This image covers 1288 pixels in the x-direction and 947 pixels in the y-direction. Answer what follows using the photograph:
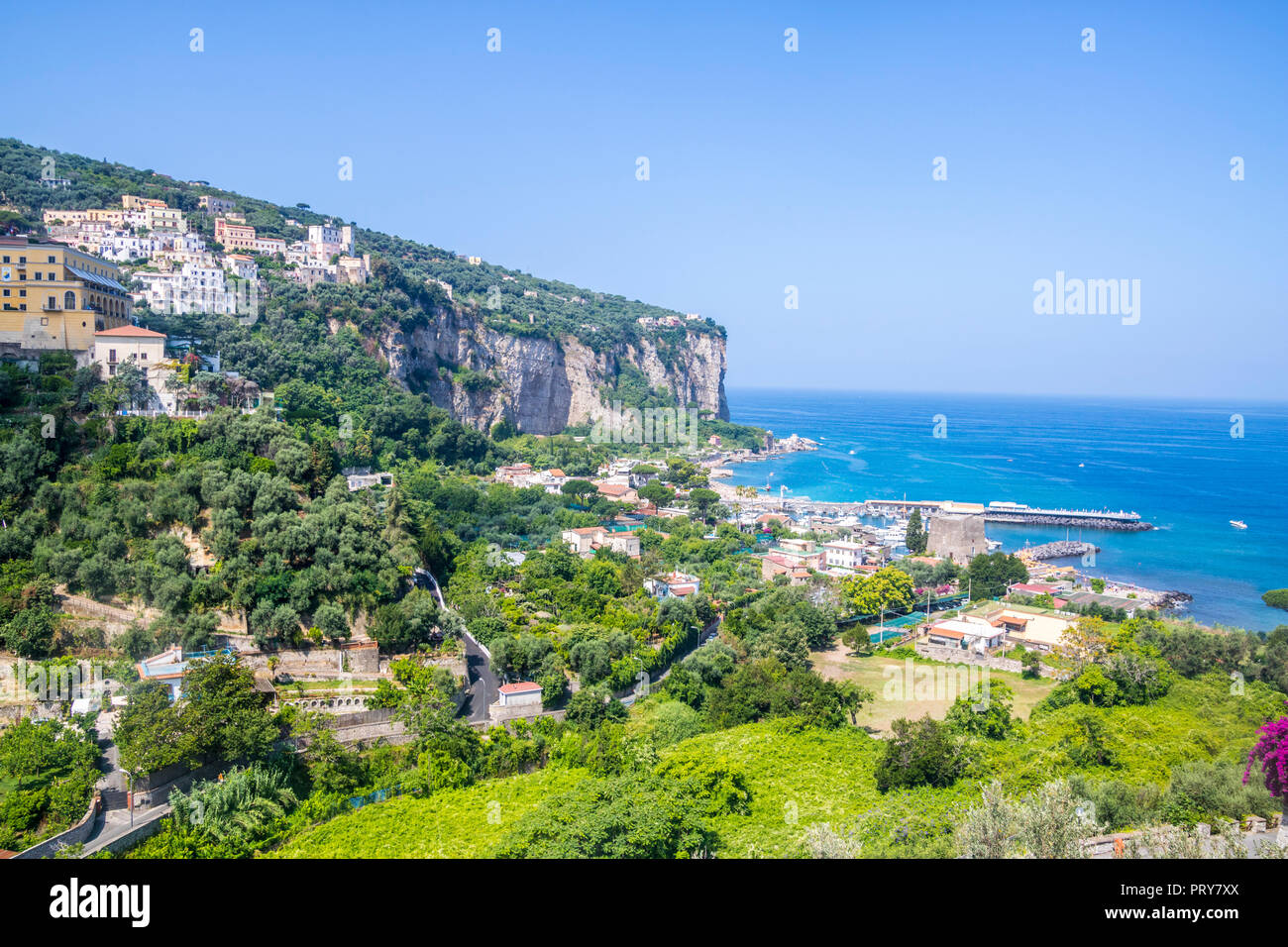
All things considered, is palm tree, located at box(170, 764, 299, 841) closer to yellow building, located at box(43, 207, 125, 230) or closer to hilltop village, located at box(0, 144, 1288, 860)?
hilltop village, located at box(0, 144, 1288, 860)

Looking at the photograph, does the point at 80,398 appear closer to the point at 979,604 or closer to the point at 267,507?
the point at 267,507

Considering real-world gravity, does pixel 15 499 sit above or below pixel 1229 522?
above

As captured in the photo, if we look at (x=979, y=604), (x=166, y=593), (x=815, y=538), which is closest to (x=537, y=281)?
(x=815, y=538)

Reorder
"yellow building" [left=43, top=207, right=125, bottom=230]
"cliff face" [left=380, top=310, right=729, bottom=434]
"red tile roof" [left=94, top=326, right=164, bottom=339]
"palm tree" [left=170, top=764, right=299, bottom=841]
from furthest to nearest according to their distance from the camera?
"cliff face" [left=380, top=310, right=729, bottom=434] → "yellow building" [left=43, top=207, right=125, bottom=230] → "red tile roof" [left=94, top=326, right=164, bottom=339] → "palm tree" [left=170, top=764, right=299, bottom=841]

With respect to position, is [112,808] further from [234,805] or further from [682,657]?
[682,657]

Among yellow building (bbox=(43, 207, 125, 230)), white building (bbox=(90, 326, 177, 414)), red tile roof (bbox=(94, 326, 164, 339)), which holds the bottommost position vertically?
white building (bbox=(90, 326, 177, 414))

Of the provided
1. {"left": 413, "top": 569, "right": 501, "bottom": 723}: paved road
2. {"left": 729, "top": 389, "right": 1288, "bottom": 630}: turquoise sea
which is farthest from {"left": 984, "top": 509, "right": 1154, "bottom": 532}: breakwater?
{"left": 413, "top": 569, "right": 501, "bottom": 723}: paved road

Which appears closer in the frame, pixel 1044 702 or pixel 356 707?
pixel 356 707
